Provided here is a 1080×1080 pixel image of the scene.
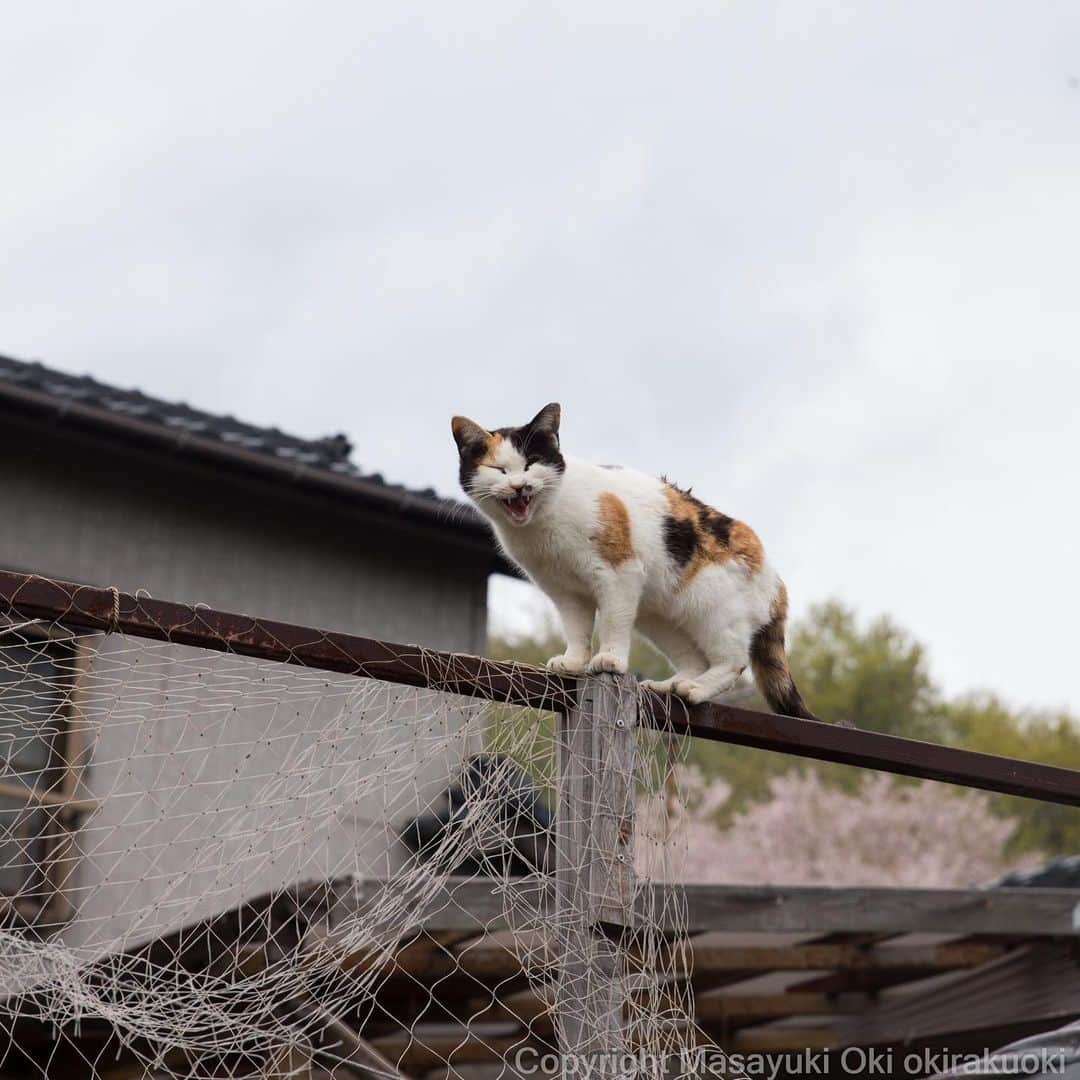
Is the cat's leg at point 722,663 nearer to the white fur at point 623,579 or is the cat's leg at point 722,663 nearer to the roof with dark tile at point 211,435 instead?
the white fur at point 623,579

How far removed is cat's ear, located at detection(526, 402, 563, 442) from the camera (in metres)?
2.70

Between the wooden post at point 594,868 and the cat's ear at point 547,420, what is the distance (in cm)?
57

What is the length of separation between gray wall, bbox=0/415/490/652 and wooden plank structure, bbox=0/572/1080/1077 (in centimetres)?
201

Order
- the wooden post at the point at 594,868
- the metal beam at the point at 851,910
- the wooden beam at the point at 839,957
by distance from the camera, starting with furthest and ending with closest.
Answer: the wooden beam at the point at 839,957, the metal beam at the point at 851,910, the wooden post at the point at 594,868

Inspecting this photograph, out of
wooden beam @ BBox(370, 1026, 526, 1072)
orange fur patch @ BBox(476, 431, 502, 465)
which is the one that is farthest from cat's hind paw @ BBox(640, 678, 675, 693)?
wooden beam @ BBox(370, 1026, 526, 1072)

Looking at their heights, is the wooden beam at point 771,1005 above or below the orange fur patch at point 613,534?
below

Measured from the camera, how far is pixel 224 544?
609 centimetres

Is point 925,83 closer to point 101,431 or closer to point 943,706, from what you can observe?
point 101,431

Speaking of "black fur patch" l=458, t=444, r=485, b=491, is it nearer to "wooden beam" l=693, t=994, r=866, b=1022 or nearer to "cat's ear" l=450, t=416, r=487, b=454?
"cat's ear" l=450, t=416, r=487, b=454

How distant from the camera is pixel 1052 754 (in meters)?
19.3

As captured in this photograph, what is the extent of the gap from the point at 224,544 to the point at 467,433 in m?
3.59

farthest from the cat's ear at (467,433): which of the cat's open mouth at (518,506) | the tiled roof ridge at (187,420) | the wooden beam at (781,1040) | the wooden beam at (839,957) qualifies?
the wooden beam at (781,1040)

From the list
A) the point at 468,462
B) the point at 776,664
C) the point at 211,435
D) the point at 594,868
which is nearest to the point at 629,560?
the point at 468,462

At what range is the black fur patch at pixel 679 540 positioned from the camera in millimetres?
2816
